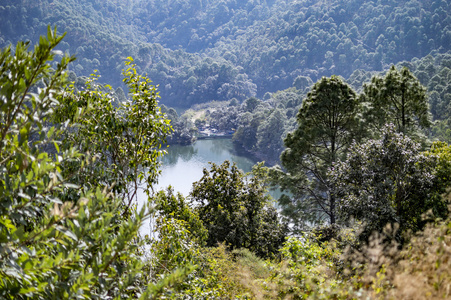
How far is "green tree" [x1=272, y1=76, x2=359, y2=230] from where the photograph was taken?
1559 centimetres

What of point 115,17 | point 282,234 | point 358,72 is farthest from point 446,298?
point 115,17

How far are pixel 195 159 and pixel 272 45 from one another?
89.2 metres

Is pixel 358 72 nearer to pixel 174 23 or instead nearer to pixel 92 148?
pixel 92 148

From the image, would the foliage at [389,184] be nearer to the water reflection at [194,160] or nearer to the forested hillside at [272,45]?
the water reflection at [194,160]

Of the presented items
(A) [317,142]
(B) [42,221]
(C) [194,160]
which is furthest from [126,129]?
(C) [194,160]

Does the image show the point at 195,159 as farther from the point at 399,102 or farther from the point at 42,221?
the point at 42,221

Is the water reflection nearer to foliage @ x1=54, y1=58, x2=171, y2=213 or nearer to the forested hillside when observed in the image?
foliage @ x1=54, y1=58, x2=171, y2=213

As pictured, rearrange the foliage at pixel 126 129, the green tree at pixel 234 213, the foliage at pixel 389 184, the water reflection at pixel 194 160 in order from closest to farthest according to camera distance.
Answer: the foliage at pixel 126 129, the foliage at pixel 389 184, the green tree at pixel 234 213, the water reflection at pixel 194 160

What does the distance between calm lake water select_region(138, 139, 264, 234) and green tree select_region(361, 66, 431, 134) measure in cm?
2527

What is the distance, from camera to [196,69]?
112500 millimetres

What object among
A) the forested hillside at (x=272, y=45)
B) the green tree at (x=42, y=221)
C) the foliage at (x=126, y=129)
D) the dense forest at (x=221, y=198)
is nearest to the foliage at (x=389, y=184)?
the dense forest at (x=221, y=198)

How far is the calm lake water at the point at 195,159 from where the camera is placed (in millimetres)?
42031

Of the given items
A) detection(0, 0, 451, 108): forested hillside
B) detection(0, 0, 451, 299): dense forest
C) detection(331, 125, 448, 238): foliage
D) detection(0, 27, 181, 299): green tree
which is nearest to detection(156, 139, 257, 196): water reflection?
detection(0, 0, 451, 299): dense forest

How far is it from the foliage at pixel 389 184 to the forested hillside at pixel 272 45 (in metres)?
93.5
